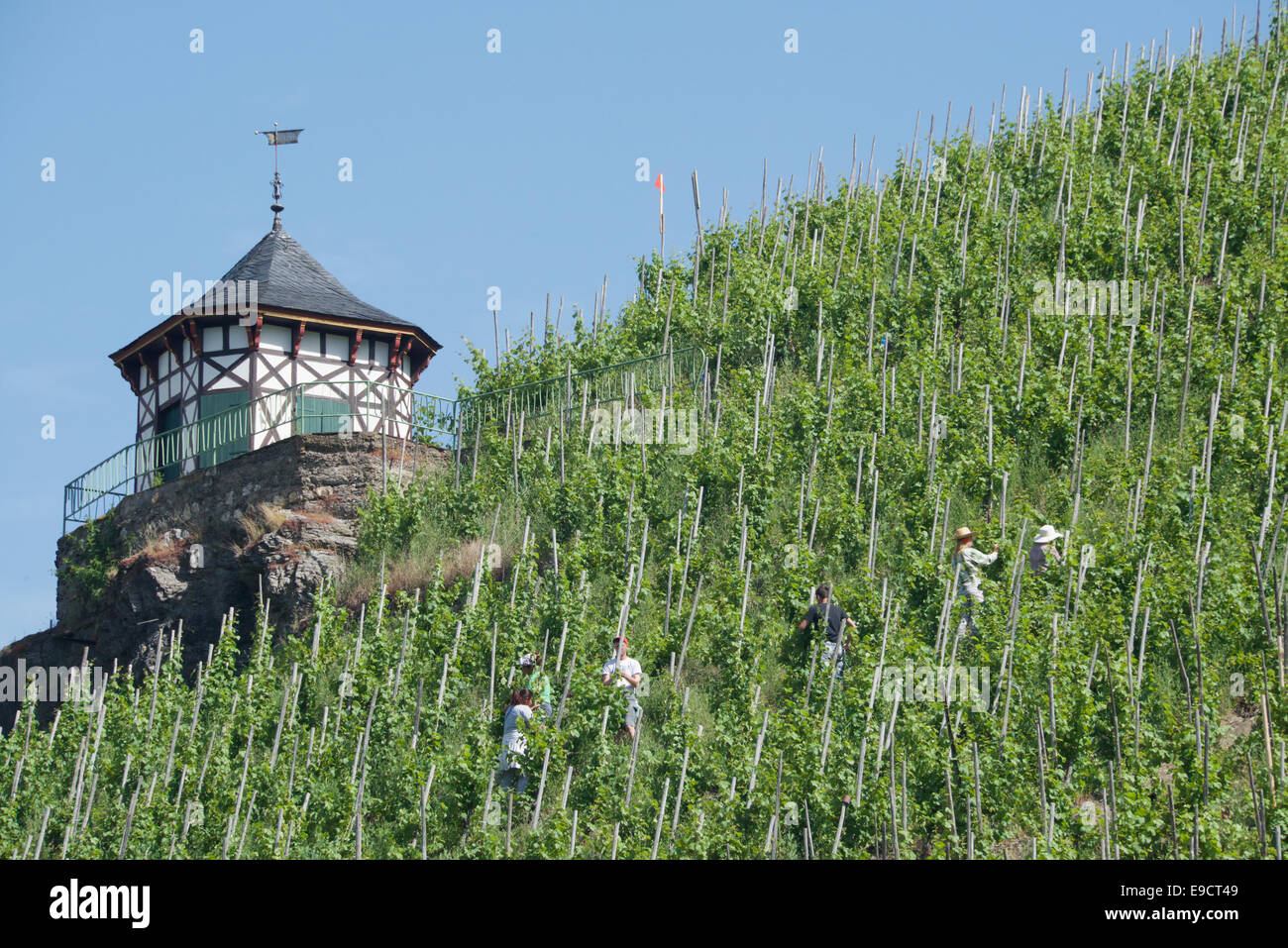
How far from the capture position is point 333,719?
1356 centimetres

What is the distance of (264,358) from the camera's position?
2242 cm

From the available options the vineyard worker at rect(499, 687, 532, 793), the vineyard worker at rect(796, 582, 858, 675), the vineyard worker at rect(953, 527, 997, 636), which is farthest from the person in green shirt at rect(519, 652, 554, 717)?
the vineyard worker at rect(953, 527, 997, 636)

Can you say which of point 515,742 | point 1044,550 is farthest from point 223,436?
point 1044,550

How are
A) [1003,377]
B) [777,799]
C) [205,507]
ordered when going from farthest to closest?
1. [205,507]
2. [1003,377]
3. [777,799]

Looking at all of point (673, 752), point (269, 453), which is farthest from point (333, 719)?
point (269, 453)

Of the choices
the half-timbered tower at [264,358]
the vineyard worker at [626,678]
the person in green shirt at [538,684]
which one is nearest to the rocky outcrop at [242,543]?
the half-timbered tower at [264,358]

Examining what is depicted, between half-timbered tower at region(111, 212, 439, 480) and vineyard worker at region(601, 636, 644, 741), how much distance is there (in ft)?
31.2

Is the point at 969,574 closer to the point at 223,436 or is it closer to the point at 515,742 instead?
the point at 515,742

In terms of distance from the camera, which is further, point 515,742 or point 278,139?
point 278,139

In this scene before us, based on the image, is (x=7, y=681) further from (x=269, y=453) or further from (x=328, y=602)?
(x=328, y=602)

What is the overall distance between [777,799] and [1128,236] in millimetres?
12393

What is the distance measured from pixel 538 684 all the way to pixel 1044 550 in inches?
179

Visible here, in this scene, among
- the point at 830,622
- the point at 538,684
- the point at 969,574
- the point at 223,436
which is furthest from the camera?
the point at 223,436

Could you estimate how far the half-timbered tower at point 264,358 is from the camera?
2155 cm
